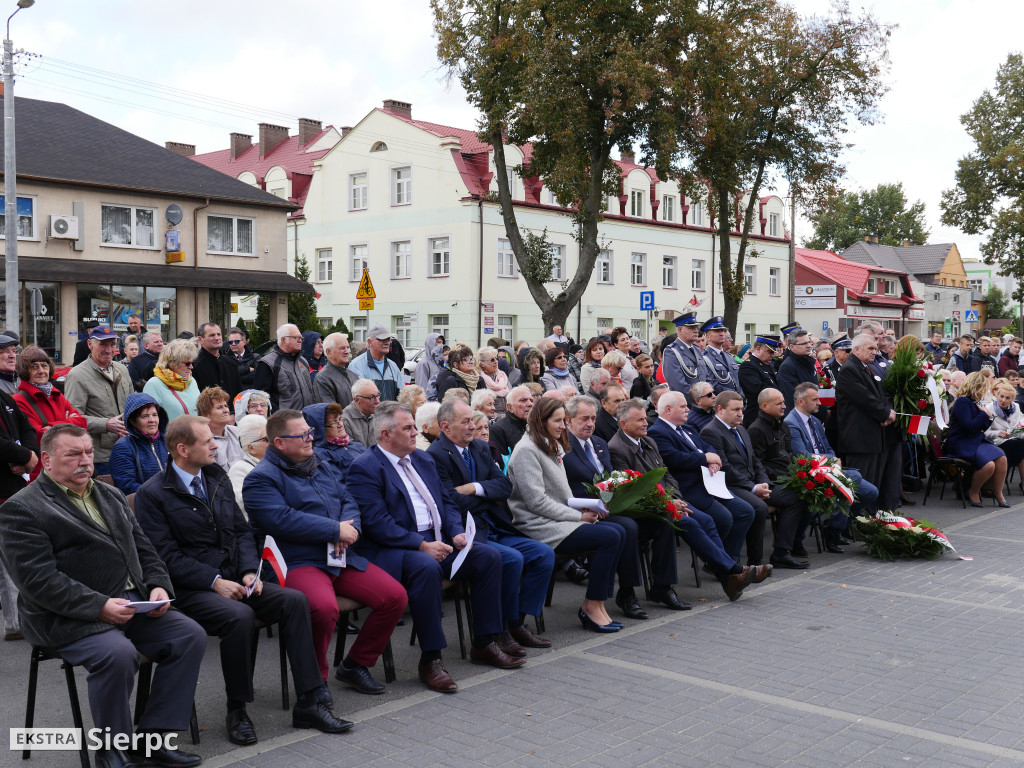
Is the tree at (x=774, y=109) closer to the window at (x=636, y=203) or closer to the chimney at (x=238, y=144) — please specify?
the window at (x=636, y=203)

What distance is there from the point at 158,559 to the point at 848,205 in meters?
94.5

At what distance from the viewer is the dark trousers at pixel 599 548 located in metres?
7.13

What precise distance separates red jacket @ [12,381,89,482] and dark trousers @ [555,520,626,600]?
375 cm

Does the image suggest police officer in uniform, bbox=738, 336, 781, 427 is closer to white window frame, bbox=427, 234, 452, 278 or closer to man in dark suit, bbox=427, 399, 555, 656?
man in dark suit, bbox=427, 399, 555, 656

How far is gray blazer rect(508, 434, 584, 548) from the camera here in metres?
7.12

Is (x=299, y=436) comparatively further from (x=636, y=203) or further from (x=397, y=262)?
(x=636, y=203)

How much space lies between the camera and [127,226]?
30031 mm

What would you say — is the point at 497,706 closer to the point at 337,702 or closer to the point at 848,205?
the point at 337,702

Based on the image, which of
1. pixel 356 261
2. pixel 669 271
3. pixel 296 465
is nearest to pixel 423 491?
pixel 296 465

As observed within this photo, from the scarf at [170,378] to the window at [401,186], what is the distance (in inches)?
1282

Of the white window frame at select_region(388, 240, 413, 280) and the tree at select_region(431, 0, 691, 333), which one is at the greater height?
the tree at select_region(431, 0, 691, 333)

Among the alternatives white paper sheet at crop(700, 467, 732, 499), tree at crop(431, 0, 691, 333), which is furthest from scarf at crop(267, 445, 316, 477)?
tree at crop(431, 0, 691, 333)

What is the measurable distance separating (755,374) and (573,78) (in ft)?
48.9

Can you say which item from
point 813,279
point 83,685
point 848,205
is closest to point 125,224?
point 83,685
